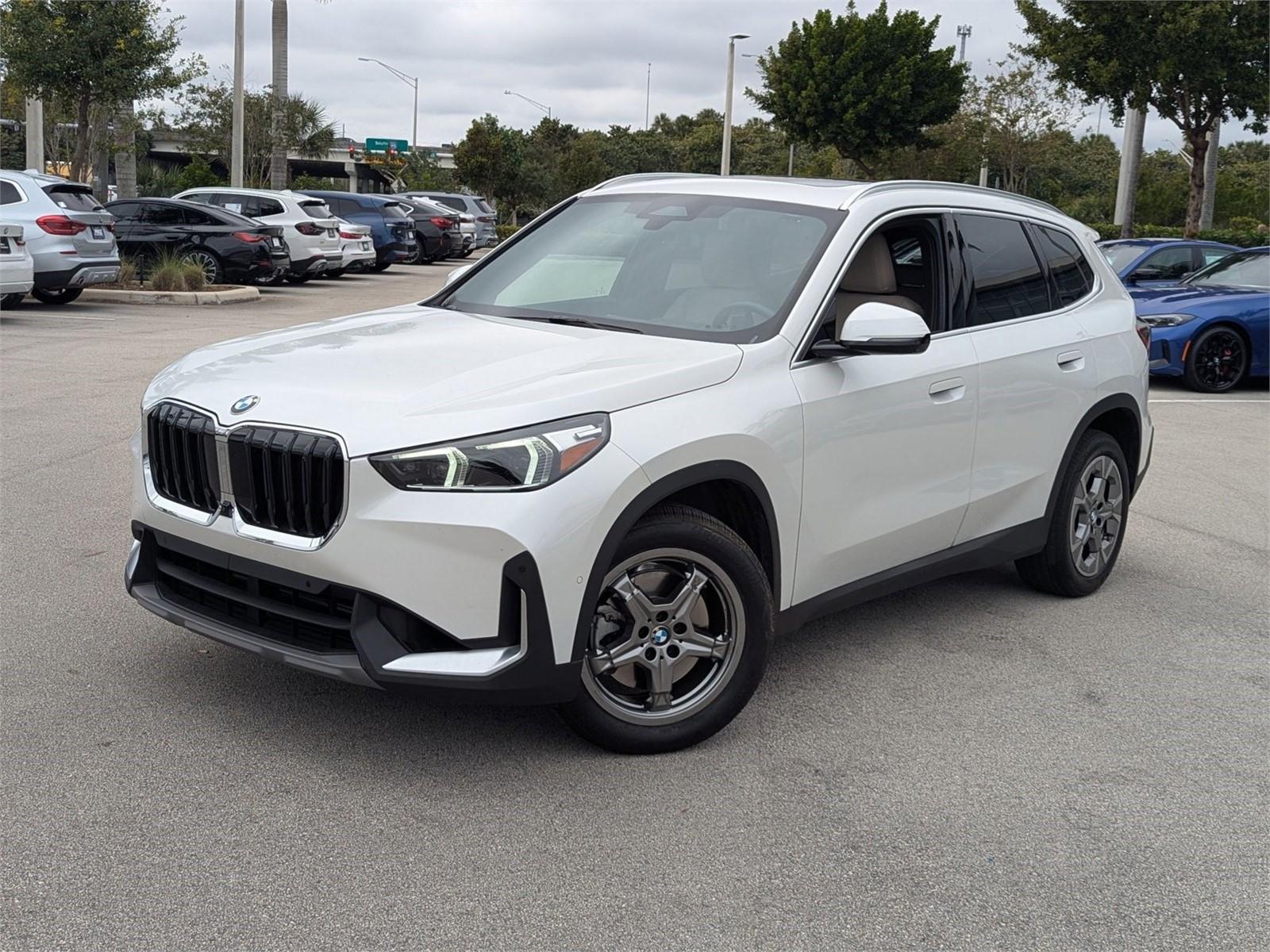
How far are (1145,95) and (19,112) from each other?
4535 centimetres

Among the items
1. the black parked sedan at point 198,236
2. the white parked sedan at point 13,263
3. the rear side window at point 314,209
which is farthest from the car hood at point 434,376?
the rear side window at point 314,209

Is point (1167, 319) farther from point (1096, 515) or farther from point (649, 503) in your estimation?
point (649, 503)

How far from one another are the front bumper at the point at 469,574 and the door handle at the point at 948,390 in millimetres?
1581

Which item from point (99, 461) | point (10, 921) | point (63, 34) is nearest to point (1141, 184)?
point (63, 34)

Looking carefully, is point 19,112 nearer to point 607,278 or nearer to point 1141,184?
point 1141,184

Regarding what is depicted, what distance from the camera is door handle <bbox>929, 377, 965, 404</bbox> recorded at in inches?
195

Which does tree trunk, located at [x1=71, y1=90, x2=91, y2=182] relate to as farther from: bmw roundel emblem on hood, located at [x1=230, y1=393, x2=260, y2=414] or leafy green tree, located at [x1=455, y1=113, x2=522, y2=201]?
leafy green tree, located at [x1=455, y1=113, x2=522, y2=201]

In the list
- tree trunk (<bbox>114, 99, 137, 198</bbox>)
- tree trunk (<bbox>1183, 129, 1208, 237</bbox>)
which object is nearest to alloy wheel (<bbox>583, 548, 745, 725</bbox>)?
tree trunk (<bbox>1183, 129, 1208, 237</bbox>)

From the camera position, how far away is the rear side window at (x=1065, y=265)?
19.7 ft

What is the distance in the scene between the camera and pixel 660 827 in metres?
3.74

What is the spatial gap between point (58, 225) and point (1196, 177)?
21030 mm

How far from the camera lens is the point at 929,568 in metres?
5.20

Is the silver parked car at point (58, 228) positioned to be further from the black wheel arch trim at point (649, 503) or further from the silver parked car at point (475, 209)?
the silver parked car at point (475, 209)

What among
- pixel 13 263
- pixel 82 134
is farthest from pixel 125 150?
pixel 13 263
